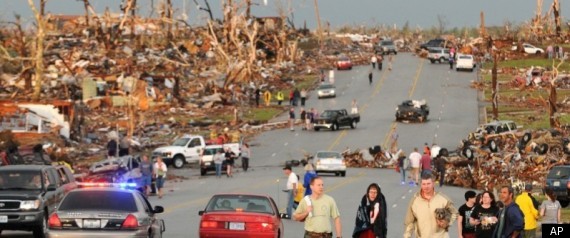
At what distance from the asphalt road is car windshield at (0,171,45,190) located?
1.62 m

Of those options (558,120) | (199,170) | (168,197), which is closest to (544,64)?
(558,120)

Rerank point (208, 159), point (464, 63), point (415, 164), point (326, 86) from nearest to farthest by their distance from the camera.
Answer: point (415, 164) → point (208, 159) → point (326, 86) → point (464, 63)

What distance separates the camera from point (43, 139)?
67000mm

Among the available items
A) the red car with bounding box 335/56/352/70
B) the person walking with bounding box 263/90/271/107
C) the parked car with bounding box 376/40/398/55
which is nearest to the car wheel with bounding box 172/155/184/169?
the person walking with bounding box 263/90/271/107

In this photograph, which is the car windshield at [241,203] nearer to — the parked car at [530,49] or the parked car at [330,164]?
the parked car at [330,164]

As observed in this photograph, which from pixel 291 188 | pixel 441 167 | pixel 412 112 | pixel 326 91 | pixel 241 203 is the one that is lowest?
pixel 326 91

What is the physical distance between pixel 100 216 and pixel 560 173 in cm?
2470

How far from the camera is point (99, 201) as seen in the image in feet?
75.3

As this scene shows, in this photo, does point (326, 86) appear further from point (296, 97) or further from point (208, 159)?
point (208, 159)

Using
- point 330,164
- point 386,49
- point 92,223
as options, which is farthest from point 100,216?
point 386,49

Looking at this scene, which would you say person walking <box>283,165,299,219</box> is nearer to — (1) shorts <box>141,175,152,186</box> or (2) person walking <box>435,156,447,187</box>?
(1) shorts <box>141,175,152,186</box>

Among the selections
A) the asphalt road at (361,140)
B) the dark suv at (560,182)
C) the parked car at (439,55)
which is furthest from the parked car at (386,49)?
the dark suv at (560,182)

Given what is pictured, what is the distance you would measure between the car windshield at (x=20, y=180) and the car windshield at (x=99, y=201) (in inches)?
175

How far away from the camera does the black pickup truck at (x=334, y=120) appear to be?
81662mm
